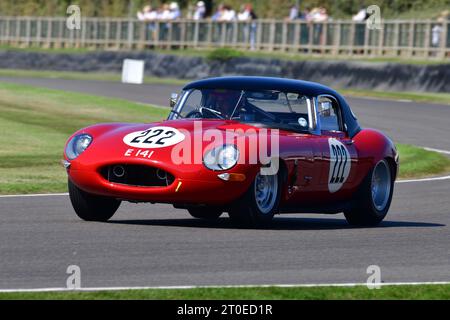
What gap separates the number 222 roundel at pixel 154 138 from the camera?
9.60 metres

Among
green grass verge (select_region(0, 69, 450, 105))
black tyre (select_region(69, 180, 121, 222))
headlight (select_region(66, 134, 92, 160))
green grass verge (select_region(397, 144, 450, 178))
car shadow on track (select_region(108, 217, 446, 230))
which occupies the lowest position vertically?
green grass verge (select_region(0, 69, 450, 105))

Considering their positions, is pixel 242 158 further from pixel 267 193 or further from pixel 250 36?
pixel 250 36

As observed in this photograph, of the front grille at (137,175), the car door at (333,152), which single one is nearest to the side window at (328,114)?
the car door at (333,152)

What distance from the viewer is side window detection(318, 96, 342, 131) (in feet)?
36.0

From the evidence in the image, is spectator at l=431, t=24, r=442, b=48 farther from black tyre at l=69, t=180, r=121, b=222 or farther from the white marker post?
black tyre at l=69, t=180, r=121, b=222

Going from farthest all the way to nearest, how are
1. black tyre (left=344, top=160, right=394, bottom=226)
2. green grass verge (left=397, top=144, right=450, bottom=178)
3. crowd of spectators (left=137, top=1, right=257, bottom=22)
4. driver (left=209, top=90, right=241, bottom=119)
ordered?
crowd of spectators (left=137, top=1, right=257, bottom=22), green grass verge (left=397, top=144, right=450, bottom=178), black tyre (left=344, top=160, right=394, bottom=226), driver (left=209, top=90, right=241, bottom=119)

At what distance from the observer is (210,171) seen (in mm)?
9555

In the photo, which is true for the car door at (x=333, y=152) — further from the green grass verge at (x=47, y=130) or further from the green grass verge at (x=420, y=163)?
Result: the green grass verge at (x=420, y=163)

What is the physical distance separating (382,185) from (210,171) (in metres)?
2.59

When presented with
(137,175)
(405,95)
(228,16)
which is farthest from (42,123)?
(228,16)

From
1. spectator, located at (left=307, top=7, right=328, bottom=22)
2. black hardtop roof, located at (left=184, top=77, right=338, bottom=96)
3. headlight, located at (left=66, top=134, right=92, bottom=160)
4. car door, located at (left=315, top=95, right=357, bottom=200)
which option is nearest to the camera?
headlight, located at (left=66, top=134, right=92, bottom=160)

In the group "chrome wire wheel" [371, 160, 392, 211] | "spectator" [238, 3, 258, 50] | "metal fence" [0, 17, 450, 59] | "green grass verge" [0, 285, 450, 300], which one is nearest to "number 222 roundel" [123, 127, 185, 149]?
"chrome wire wheel" [371, 160, 392, 211]
